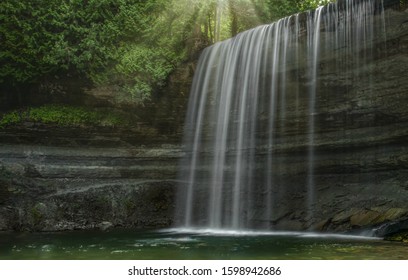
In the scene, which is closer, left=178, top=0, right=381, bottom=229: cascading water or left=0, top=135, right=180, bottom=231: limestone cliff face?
left=178, top=0, right=381, bottom=229: cascading water

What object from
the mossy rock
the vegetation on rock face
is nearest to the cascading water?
the vegetation on rock face

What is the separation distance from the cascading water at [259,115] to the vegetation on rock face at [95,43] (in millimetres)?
1876

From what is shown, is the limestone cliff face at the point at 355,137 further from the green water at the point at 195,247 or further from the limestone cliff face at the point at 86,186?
the limestone cliff face at the point at 86,186

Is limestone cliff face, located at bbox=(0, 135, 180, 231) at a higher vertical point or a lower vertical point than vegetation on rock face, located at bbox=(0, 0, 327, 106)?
lower

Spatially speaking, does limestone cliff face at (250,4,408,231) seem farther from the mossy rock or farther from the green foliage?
the green foliage

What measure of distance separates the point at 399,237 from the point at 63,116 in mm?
13614

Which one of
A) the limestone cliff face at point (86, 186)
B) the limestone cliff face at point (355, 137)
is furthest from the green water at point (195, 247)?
the limestone cliff face at point (86, 186)

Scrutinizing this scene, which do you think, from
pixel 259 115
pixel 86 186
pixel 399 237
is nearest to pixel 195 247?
pixel 399 237

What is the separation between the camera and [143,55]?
64.5ft

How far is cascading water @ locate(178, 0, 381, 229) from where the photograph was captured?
16.0 meters

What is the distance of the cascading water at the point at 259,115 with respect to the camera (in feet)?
52.5

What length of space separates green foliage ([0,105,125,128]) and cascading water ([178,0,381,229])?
11.5 ft
